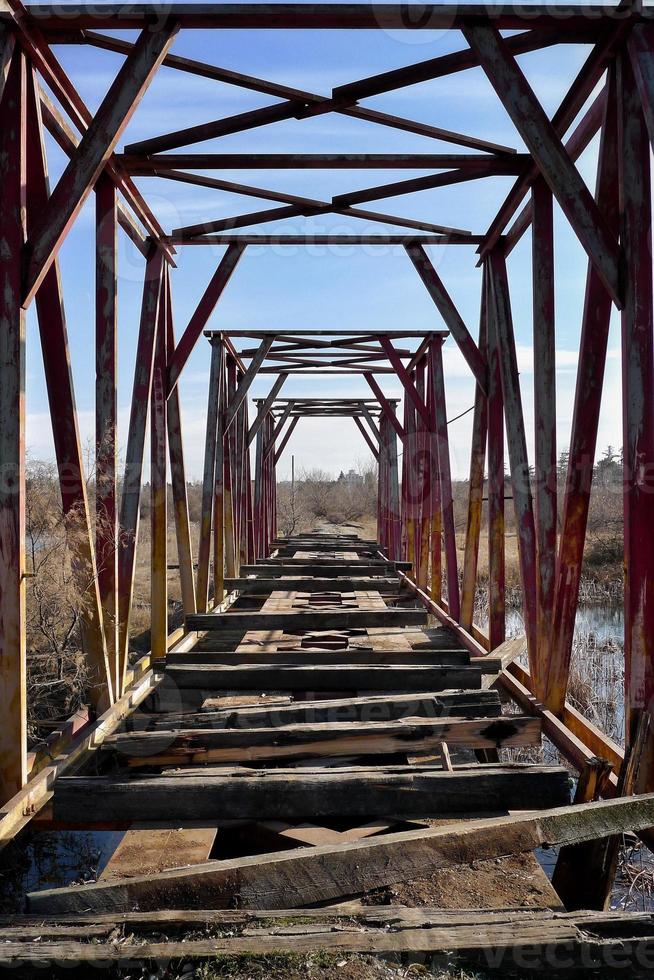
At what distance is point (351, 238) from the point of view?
7.59 meters

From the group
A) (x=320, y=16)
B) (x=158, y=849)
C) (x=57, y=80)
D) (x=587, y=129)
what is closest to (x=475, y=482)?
(x=587, y=129)

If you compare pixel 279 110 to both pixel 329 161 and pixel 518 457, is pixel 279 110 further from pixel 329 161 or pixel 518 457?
pixel 518 457

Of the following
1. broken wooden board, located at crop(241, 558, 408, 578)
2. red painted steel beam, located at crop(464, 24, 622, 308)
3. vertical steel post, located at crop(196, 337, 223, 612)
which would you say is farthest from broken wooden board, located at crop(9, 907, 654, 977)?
broken wooden board, located at crop(241, 558, 408, 578)

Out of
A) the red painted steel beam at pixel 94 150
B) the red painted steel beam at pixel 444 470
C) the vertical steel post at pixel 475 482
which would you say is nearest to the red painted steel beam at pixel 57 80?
the red painted steel beam at pixel 94 150

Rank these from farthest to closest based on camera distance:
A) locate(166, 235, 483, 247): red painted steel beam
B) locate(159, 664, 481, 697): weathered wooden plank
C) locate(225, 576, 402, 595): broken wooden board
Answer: locate(225, 576, 402, 595): broken wooden board
locate(166, 235, 483, 247): red painted steel beam
locate(159, 664, 481, 697): weathered wooden plank

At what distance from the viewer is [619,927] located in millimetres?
2635

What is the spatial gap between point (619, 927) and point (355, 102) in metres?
4.93

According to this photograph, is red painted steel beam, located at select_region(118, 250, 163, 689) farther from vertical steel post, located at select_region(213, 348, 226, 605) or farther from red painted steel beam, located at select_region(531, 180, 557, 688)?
vertical steel post, located at select_region(213, 348, 226, 605)

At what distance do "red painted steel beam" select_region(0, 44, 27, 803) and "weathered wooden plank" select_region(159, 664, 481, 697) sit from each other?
1435mm

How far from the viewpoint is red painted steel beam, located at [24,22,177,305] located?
4.03 m

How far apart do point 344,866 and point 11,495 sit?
2.24m

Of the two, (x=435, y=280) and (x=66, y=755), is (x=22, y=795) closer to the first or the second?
(x=66, y=755)

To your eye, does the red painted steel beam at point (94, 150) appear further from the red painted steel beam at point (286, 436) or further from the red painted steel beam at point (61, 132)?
the red painted steel beam at point (286, 436)

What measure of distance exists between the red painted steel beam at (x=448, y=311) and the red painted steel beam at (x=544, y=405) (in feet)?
5.97
